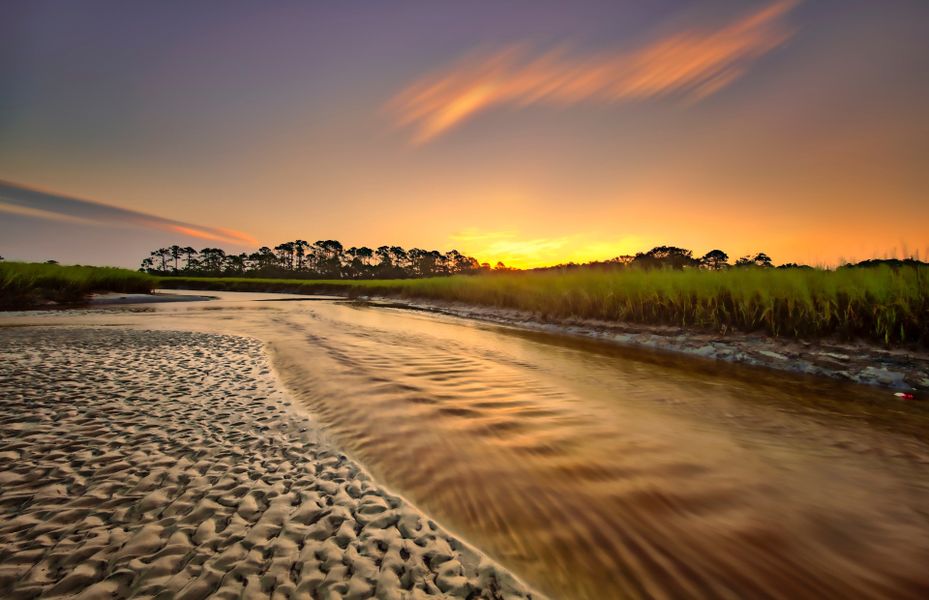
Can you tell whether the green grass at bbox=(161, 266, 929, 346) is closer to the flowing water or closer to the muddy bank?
the muddy bank

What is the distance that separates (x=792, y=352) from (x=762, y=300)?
1.34m

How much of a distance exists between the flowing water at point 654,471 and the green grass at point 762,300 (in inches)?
80.0

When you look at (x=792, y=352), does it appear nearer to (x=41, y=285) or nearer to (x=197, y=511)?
(x=197, y=511)

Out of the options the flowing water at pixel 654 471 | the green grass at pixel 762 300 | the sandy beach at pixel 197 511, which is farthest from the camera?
the green grass at pixel 762 300

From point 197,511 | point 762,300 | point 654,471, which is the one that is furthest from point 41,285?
point 762,300

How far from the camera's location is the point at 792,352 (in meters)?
6.41

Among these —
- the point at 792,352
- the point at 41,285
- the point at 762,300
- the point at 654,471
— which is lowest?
the point at 654,471

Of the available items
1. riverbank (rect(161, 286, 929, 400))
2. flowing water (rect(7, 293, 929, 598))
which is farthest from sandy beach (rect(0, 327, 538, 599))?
riverbank (rect(161, 286, 929, 400))

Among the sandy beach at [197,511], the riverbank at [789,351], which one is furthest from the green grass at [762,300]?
the sandy beach at [197,511]

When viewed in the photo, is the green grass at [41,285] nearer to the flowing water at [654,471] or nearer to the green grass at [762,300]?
the flowing water at [654,471]

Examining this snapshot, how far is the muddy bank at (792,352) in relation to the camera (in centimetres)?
515

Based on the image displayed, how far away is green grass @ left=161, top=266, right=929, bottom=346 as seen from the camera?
586cm

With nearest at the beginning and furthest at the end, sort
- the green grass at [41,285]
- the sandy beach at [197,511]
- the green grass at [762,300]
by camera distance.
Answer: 1. the sandy beach at [197,511]
2. the green grass at [762,300]
3. the green grass at [41,285]

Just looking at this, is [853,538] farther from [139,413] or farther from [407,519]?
[139,413]
